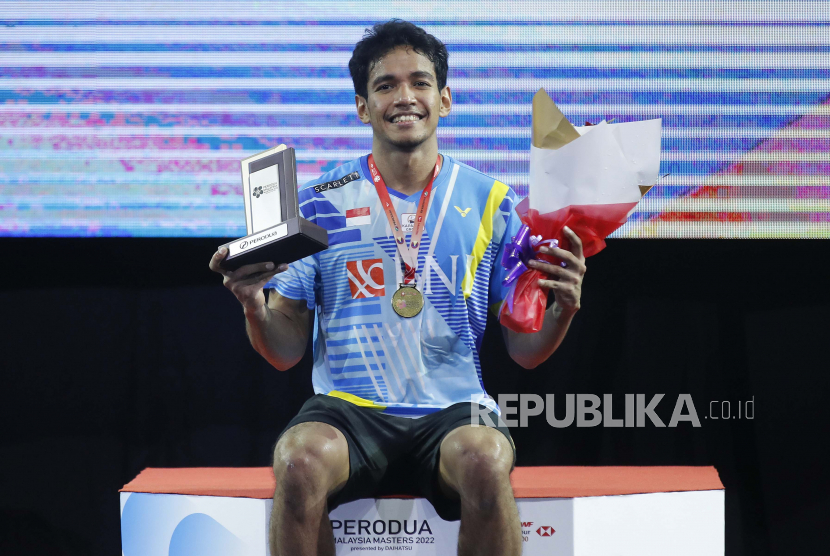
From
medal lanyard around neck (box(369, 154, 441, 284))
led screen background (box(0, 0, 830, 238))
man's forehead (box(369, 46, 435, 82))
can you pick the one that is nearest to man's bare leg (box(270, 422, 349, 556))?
medal lanyard around neck (box(369, 154, 441, 284))

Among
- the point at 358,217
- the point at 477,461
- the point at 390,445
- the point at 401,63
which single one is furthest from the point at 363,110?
the point at 477,461

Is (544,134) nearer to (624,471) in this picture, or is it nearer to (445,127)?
(445,127)

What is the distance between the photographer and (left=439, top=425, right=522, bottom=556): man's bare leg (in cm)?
136

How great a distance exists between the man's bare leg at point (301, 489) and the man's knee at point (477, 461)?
0.23 meters

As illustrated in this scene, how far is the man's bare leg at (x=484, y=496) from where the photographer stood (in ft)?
4.45

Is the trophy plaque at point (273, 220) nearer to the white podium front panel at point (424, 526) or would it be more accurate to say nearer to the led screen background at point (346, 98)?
the white podium front panel at point (424, 526)

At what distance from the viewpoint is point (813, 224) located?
240cm

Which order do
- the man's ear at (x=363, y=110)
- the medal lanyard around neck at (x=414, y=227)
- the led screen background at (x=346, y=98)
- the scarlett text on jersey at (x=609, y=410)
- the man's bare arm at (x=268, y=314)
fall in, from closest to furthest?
the man's bare arm at (x=268, y=314) < the medal lanyard around neck at (x=414, y=227) < the man's ear at (x=363, y=110) < the led screen background at (x=346, y=98) < the scarlett text on jersey at (x=609, y=410)

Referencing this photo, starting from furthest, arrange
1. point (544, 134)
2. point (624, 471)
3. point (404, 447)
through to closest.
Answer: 1. point (624, 471)
2. point (404, 447)
3. point (544, 134)

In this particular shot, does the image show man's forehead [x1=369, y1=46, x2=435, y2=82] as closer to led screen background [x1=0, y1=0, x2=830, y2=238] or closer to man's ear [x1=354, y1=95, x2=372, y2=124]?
man's ear [x1=354, y1=95, x2=372, y2=124]

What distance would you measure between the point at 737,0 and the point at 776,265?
903mm

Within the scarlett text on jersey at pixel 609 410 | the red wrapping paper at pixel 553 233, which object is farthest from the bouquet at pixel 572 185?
the scarlett text on jersey at pixel 609 410

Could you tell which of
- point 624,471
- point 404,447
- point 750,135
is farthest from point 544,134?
point 750,135

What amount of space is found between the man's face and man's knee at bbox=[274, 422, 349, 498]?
2.39 ft
